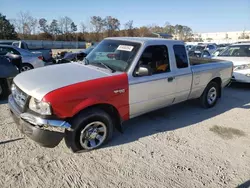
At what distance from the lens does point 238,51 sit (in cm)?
896

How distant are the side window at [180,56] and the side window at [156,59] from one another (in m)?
0.29

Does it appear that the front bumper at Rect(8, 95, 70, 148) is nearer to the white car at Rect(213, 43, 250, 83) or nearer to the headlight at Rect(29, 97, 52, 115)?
the headlight at Rect(29, 97, 52, 115)

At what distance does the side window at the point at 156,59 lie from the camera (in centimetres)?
393

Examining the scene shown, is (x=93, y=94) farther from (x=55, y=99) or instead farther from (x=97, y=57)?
(x=97, y=57)

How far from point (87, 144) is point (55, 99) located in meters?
0.99

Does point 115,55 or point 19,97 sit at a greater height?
point 115,55

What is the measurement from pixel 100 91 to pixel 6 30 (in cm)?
6216

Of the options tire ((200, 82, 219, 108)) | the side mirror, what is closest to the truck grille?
the side mirror

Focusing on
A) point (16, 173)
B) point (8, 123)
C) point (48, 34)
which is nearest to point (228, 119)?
point (16, 173)

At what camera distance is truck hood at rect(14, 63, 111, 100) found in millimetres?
3010

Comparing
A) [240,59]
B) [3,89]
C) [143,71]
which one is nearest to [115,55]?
[143,71]

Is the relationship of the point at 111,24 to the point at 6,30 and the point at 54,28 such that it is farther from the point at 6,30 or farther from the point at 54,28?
the point at 6,30

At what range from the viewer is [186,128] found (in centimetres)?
450

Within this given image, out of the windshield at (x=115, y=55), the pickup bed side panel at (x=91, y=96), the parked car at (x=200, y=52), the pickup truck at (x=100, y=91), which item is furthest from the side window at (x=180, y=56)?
the parked car at (x=200, y=52)
